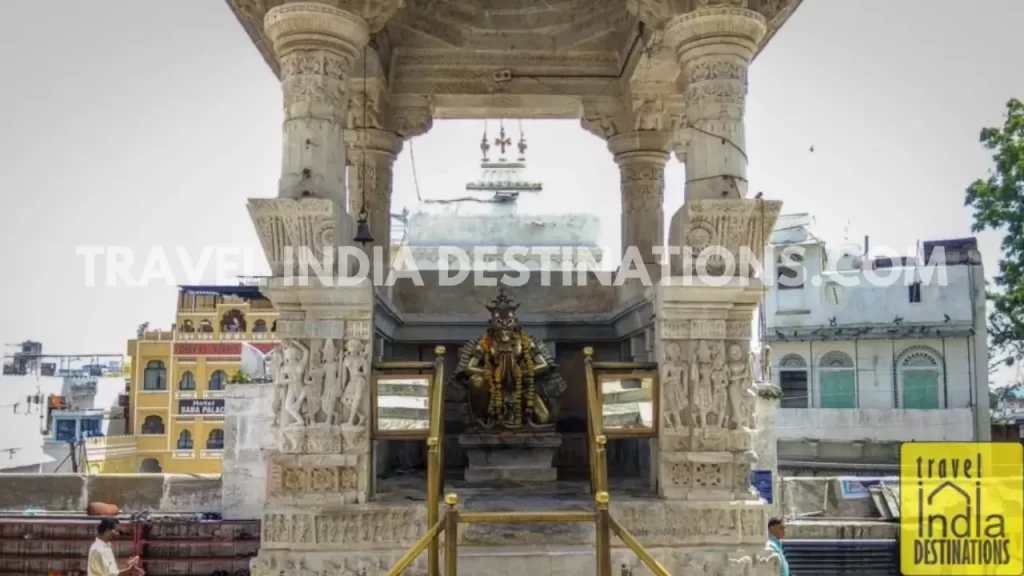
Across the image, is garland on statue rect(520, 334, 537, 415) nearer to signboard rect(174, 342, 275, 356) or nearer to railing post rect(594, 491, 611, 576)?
railing post rect(594, 491, 611, 576)

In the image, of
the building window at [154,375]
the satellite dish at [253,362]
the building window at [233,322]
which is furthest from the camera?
the building window at [233,322]

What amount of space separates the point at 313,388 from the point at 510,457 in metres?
2.52

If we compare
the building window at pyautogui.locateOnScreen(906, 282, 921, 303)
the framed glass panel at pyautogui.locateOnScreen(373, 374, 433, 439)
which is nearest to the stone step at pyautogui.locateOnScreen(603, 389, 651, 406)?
the framed glass panel at pyautogui.locateOnScreen(373, 374, 433, 439)

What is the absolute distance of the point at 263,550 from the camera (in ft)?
24.0

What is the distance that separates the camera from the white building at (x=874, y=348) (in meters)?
29.2

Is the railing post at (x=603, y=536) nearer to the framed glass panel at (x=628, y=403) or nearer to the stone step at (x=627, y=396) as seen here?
→ the framed glass panel at (x=628, y=403)

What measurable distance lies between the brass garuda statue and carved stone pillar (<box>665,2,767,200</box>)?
104 inches

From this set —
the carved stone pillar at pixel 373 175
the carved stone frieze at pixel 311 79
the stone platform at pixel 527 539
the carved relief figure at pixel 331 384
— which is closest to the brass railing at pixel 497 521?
the stone platform at pixel 527 539

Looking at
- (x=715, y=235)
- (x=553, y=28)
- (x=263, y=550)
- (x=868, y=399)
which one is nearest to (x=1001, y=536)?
(x=715, y=235)

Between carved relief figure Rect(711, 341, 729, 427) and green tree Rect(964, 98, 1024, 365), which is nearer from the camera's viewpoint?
carved relief figure Rect(711, 341, 729, 427)

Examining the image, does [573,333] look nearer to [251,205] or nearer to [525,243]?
[525,243]

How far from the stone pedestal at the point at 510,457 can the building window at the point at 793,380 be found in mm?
23637

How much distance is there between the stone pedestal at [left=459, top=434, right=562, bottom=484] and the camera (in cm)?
905

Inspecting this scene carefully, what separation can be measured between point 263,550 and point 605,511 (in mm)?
3171
